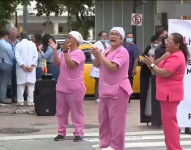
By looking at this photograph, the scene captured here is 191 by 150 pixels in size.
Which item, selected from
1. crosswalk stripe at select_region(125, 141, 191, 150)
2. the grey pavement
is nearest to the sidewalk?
the grey pavement

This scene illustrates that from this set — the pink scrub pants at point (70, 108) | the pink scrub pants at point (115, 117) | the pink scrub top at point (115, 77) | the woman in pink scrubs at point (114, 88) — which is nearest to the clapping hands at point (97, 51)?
the woman in pink scrubs at point (114, 88)

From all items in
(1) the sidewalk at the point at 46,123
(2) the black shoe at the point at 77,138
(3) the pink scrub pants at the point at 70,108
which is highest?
(3) the pink scrub pants at the point at 70,108

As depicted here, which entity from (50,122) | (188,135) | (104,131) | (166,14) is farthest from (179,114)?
(166,14)

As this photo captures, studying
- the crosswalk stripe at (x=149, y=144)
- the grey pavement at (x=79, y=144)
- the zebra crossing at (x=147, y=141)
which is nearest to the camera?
the grey pavement at (x=79, y=144)

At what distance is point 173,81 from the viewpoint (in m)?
7.34

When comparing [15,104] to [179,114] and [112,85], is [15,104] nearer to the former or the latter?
[179,114]

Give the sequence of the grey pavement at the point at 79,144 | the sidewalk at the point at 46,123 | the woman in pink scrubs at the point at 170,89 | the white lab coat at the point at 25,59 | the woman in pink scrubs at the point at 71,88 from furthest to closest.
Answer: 1. the white lab coat at the point at 25,59
2. the sidewalk at the point at 46,123
3. the woman in pink scrubs at the point at 71,88
4. the grey pavement at the point at 79,144
5. the woman in pink scrubs at the point at 170,89

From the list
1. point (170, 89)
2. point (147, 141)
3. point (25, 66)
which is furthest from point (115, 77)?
point (25, 66)

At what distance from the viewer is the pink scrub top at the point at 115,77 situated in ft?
24.3

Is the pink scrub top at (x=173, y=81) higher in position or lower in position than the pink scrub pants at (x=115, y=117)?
higher

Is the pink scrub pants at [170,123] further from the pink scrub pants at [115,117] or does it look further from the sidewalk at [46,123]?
the sidewalk at [46,123]

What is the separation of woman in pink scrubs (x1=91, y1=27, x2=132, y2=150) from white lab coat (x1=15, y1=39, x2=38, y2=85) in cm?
618

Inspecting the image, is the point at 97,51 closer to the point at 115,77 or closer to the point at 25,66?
the point at 115,77

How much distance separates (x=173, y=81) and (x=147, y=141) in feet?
6.73
